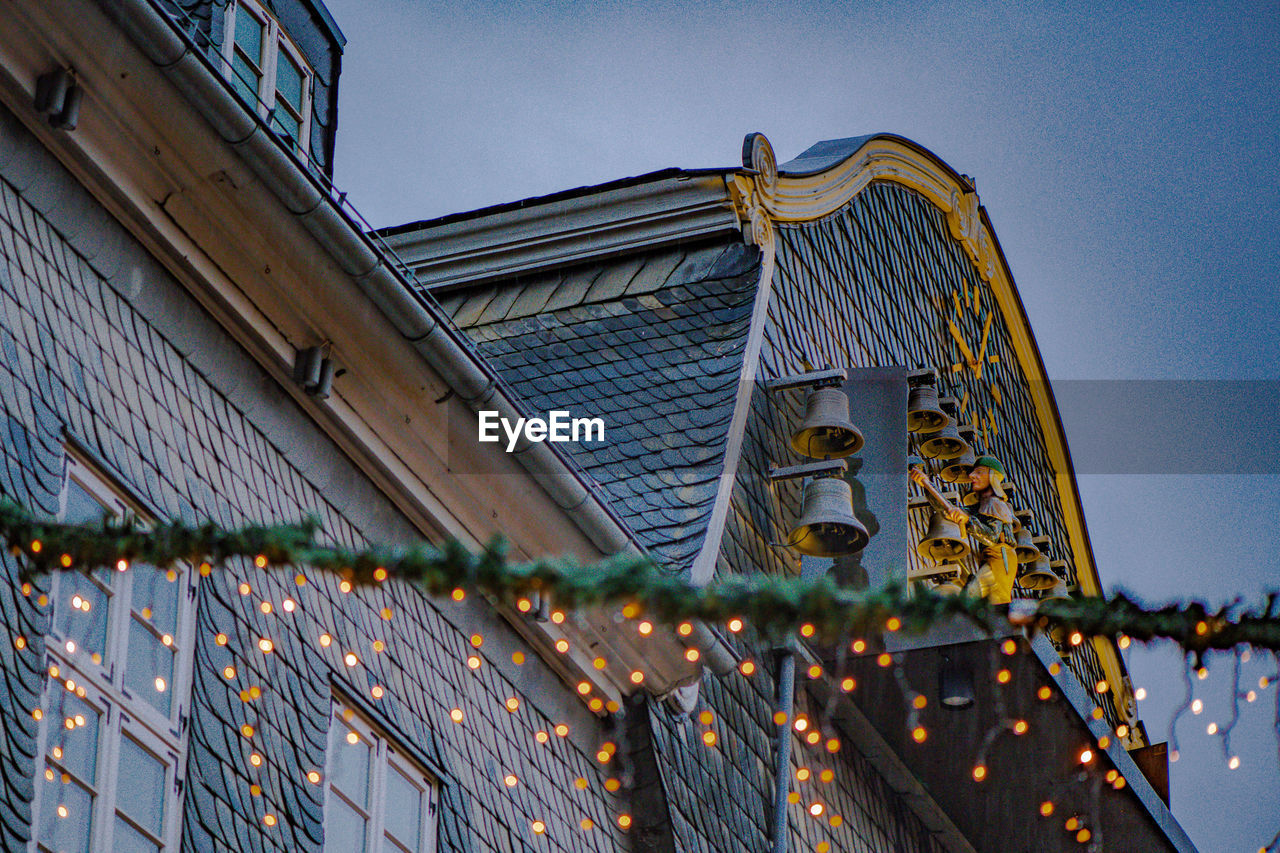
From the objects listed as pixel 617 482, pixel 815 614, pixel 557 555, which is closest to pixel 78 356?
pixel 557 555

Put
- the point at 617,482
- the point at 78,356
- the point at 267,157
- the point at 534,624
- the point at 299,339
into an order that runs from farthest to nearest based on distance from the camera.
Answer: the point at 617,482
the point at 534,624
the point at 299,339
the point at 267,157
the point at 78,356

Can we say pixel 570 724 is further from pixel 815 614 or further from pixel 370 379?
pixel 815 614

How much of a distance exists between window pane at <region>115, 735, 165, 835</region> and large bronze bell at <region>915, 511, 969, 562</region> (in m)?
7.73

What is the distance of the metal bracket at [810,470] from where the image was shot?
12.7m

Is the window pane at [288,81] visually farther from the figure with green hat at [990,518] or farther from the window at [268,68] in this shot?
the figure with green hat at [990,518]

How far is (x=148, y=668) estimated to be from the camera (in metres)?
7.75

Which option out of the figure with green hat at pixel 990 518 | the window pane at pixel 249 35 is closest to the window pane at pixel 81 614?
the window pane at pixel 249 35

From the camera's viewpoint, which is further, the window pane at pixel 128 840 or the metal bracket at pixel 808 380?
the metal bracket at pixel 808 380

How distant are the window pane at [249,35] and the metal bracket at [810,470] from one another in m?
4.24

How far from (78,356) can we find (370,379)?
1.84 m

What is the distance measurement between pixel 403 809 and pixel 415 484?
1.62 meters

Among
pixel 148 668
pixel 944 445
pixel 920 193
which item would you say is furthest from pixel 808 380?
pixel 148 668

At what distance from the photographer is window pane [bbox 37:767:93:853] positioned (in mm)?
6922

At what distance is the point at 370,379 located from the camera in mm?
9336
